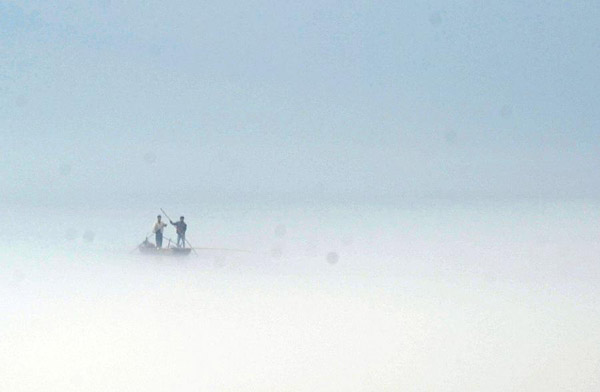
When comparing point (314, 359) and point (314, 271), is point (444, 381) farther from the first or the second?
point (314, 271)

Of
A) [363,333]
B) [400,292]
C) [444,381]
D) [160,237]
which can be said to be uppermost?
[160,237]

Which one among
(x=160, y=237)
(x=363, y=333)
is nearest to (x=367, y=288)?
(x=363, y=333)

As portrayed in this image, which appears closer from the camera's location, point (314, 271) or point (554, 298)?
point (554, 298)

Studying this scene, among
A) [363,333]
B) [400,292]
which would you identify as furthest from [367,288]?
[363,333]

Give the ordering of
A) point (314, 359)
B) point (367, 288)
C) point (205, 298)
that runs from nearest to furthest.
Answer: point (314, 359)
point (205, 298)
point (367, 288)

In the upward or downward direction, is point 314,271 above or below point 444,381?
above

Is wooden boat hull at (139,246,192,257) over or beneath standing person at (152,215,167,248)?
beneath

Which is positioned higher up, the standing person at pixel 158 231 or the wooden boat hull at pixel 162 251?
the standing person at pixel 158 231

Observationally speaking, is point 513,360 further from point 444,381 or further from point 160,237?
point 160,237

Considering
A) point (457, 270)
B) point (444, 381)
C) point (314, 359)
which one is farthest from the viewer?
point (457, 270)
